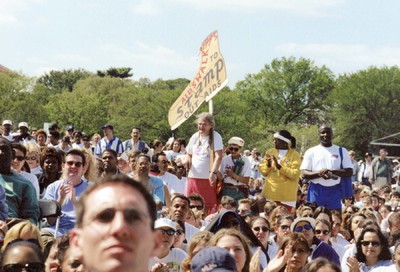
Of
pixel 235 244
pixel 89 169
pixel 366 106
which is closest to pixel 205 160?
pixel 89 169

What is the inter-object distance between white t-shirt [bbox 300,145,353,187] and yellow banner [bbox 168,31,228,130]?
382 centimetres

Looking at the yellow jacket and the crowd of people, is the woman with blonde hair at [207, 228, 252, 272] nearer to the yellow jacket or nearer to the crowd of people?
the crowd of people

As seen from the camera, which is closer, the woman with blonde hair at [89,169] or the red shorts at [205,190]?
the woman with blonde hair at [89,169]

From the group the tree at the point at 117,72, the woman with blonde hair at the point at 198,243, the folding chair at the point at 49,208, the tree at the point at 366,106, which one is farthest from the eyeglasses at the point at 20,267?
the tree at the point at 117,72

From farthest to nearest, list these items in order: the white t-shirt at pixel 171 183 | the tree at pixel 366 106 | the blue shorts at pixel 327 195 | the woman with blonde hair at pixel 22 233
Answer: the tree at pixel 366 106, the white t-shirt at pixel 171 183, the blue shorts at pixel 327 195, the woman with blonde hair at pixel 22 233

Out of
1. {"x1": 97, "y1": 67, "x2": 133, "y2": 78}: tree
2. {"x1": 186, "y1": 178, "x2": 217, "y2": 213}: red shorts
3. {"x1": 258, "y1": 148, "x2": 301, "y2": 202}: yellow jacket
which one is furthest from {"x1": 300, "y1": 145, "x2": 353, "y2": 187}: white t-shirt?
{"x1": 97, "y1": 67, "x2": 133, "y2": 78}: tree

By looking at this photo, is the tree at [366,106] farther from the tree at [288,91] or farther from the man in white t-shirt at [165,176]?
the man in white t-shirt at [165,176]

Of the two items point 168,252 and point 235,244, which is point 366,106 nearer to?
point 168,252

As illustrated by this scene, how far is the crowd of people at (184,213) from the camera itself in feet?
6.38

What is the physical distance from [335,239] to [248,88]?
9528 centimetres

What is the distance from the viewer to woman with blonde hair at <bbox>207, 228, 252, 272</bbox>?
207 inches

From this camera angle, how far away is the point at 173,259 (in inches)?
277

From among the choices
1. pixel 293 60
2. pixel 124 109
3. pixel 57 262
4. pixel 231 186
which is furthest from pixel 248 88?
pixel 57 262

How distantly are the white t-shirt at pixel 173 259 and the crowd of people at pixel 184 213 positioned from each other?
0.4 inches
